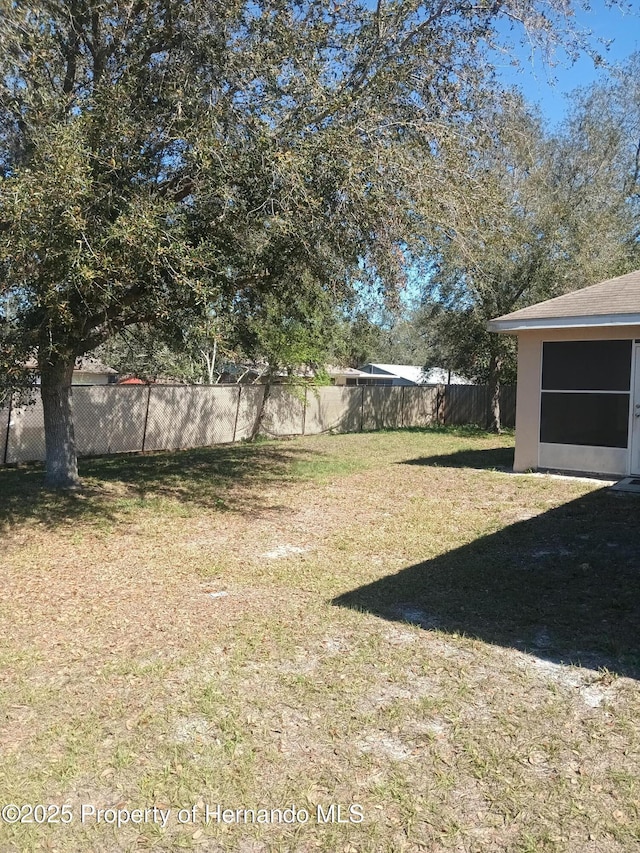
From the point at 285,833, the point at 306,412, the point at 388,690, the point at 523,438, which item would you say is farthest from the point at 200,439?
the point at 285,833

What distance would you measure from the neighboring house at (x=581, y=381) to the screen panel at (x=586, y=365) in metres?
0.01

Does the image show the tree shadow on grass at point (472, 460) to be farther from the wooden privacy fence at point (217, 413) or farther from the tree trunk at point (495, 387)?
the tree trunk at point (495, 387)

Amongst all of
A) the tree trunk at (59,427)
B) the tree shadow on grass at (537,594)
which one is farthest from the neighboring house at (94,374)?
the tree shadow on grass at (537,594)

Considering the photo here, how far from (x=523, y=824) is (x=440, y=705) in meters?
0.95

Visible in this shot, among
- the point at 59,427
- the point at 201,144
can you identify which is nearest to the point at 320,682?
the point at 201,144

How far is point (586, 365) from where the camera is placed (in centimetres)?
1057

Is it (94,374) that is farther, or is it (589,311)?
(94,374)

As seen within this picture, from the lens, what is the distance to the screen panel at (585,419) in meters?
10.3

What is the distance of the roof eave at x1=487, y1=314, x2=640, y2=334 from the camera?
31.4ft

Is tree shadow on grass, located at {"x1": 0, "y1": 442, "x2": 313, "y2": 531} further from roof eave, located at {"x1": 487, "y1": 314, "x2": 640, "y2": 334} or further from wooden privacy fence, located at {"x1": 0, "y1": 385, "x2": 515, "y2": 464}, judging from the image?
roof eave, located at {"x1": 487, "y1": 314, "x2": 640, "y2": 334}

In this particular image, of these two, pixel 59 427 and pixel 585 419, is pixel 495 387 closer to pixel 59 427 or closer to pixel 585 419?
pixel 585 419

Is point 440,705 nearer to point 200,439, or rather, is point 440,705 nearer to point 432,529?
point 432,529

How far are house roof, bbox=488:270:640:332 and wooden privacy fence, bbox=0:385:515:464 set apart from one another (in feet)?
24.2

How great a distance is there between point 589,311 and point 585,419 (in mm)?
1762
